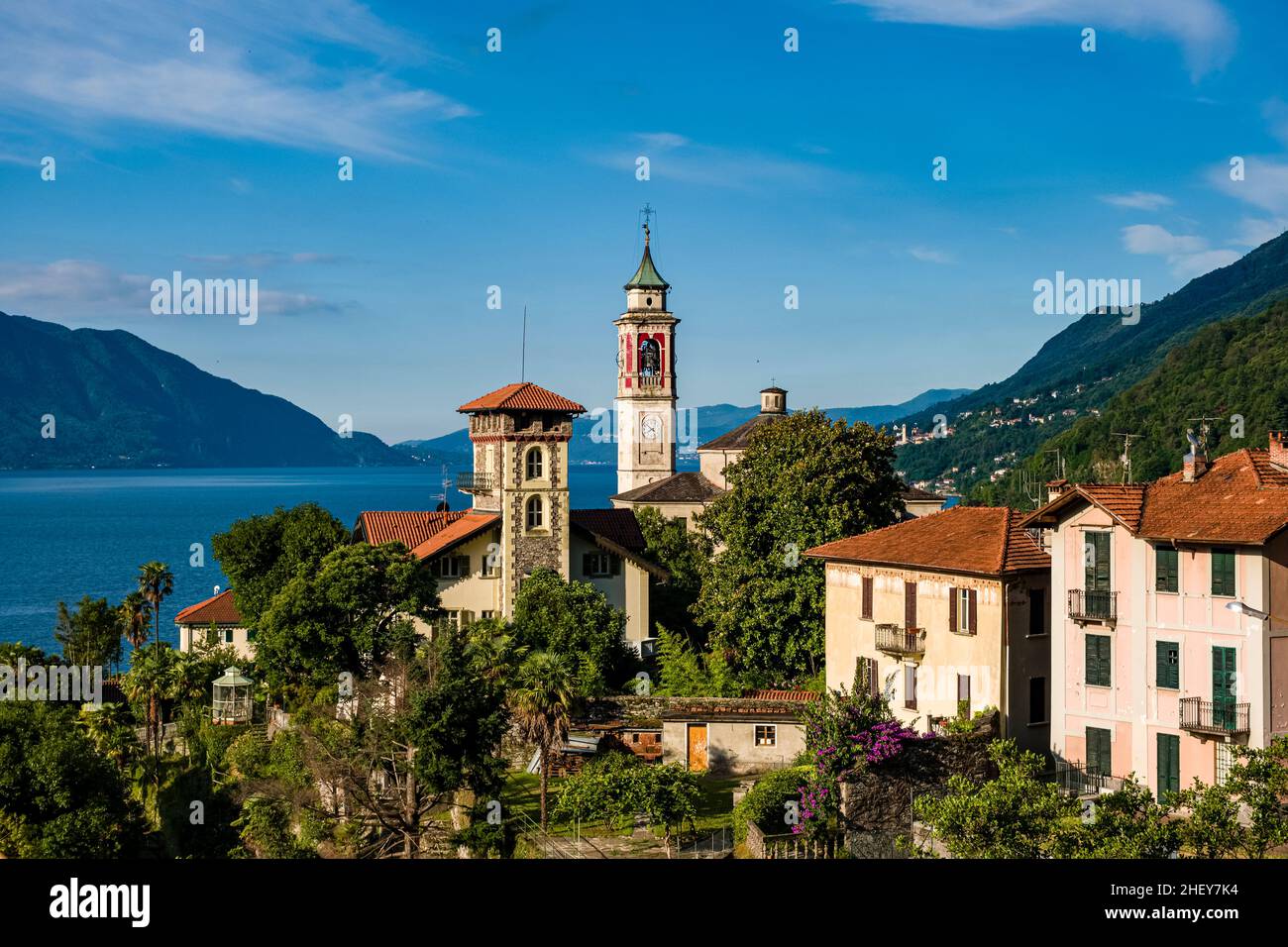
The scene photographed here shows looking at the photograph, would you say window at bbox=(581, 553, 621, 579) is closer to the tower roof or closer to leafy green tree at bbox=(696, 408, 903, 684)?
leafy green tree at bbox=(696, 408, 903, 684)

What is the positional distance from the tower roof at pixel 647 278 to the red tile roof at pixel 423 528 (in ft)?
209

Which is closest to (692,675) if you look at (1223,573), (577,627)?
(577,627)

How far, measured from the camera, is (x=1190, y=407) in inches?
5694

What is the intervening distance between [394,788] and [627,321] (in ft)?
298

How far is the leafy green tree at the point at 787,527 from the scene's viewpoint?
157ft

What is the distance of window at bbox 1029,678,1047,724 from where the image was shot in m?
35.6

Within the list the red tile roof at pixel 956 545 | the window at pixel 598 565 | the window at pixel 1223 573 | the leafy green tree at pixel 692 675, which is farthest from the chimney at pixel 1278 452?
the window at pixel 598 565

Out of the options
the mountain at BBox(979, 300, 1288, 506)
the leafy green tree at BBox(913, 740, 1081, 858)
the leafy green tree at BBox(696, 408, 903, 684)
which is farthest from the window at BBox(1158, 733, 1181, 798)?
the mountain at BBox(979, 300, 1288, 506)

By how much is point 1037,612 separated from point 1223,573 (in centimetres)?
673

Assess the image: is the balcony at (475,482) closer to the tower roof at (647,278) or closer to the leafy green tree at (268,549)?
the leafy green tree at (268,549)

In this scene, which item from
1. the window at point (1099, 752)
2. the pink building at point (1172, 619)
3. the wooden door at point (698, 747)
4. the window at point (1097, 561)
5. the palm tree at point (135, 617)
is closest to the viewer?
the pink building at point (1172, 619)

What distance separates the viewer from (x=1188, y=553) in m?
30.8
